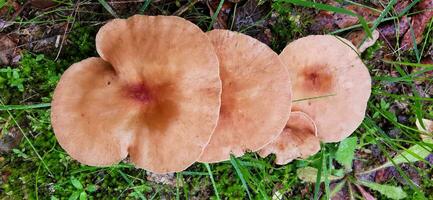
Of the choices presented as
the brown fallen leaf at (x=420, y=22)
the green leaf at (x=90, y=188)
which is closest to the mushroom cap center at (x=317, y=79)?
the brown fallen leaf at (x=420, y=22)

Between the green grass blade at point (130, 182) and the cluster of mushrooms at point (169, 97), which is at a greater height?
the cluster of mushrooms at point (169, 97)

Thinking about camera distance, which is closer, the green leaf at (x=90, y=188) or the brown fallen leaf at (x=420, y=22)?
the green leaf at (x=90, y=188)

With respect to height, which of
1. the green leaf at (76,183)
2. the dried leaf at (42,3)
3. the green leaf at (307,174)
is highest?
the dried leaf at (42,3)

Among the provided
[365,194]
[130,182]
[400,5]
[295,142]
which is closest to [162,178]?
[130,182]

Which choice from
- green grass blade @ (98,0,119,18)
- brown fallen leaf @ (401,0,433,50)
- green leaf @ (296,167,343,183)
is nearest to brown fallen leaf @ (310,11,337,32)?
brown fallen leaf @ (401,0,433,50)

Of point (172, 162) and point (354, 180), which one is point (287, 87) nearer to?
point (172, 162)

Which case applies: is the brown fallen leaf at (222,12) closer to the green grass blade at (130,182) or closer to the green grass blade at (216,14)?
the green grass blade at (216,14)

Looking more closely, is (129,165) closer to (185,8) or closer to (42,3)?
(185,8)

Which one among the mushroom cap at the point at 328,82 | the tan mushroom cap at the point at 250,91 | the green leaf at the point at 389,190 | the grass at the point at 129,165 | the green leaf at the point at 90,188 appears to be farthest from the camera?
the green leaf at the point at 389,190
